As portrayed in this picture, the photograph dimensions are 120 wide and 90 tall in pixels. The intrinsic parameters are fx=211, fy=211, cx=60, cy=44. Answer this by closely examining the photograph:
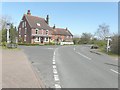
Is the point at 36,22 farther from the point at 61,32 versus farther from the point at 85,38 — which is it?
the point at 85,38

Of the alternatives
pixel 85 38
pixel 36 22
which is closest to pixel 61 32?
pixel 85 38

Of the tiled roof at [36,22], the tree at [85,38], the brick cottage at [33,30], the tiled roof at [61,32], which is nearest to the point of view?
the brick cottage at [33,30]

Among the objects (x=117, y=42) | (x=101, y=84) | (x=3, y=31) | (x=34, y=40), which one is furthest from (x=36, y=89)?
(x=34, y=40)

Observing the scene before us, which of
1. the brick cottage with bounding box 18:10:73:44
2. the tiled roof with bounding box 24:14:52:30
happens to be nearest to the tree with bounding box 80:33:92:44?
the brick cottage with bounding box 18:10:73:44

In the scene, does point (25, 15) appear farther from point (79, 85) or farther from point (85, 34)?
point (79, 85)

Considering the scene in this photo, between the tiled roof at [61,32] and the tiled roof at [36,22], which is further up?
the tiled roof at [36,22]

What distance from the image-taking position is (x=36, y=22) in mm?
74000

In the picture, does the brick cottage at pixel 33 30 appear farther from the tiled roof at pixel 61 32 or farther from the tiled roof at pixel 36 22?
the tiled roof at pixel 61 32

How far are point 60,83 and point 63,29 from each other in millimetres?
95269

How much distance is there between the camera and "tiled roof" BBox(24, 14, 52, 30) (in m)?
71.6

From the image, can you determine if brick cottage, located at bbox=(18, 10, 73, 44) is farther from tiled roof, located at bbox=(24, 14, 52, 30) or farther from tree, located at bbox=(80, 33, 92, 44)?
tree, located at bbox=(80, 33, 92, 44)

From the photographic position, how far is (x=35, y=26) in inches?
2820

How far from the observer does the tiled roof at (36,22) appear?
7162 cm

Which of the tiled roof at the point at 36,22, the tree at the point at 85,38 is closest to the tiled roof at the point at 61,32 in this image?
the tree at the point at 85,38
